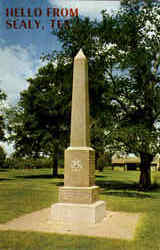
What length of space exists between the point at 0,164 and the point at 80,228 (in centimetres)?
5525

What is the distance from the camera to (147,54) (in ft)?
68.2

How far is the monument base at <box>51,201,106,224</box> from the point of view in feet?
30.4

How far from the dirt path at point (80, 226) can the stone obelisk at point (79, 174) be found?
13.7 inches

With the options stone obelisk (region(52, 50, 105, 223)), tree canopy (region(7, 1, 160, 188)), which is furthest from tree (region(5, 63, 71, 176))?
stone obelisk (region(52, 50, 105, 223))

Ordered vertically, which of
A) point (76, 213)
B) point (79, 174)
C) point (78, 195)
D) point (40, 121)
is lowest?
point (76, 213)

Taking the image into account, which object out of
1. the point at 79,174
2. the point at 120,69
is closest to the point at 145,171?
the point at 120,69

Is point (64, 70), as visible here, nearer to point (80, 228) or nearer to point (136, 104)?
point (136, 104)

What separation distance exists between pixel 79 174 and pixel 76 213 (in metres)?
1.22

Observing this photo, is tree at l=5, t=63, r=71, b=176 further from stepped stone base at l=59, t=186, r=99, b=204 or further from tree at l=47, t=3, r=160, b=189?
stepped stone base at l=59, t=186, r=99, b=204

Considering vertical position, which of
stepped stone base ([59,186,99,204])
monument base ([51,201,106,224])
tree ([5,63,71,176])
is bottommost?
monument base ([51,201,106,224])

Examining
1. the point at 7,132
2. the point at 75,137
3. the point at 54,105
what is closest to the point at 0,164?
the point at 7,132

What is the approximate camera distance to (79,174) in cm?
995

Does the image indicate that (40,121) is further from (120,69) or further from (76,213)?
(76,213)

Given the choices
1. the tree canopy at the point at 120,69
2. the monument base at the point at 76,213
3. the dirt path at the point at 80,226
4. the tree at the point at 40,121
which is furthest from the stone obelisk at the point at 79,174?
the tree at the point at 40,121
